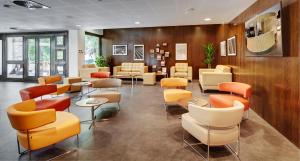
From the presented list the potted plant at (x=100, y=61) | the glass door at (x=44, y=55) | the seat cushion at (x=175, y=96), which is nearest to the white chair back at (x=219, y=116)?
the seat cushion at (x=175, y=96)

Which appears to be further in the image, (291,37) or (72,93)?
(72,93)

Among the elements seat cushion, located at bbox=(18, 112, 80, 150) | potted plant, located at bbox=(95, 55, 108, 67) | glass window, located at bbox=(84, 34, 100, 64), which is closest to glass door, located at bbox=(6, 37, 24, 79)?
glass window, located at bbox=(84, 34, 100, 64)

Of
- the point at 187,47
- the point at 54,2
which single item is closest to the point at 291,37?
the point at 54,2

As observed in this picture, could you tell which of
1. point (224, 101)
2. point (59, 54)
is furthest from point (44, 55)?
point (224, 101)

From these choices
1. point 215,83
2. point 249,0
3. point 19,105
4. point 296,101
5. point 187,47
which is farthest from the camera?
point 187,47

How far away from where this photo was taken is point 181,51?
11883 millimetres

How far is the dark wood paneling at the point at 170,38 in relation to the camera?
11531 mm

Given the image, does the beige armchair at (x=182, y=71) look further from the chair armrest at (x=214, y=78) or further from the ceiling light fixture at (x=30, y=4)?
the ceiling light fixture at (x=30, y=4)

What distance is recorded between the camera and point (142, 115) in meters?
5.06

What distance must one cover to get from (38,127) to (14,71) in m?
11.6

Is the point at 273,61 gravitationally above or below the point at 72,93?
above

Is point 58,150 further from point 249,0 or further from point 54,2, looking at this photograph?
point 249,0

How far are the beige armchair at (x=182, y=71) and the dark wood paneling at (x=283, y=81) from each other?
5.39m

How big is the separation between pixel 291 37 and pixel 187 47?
837 centimetres
